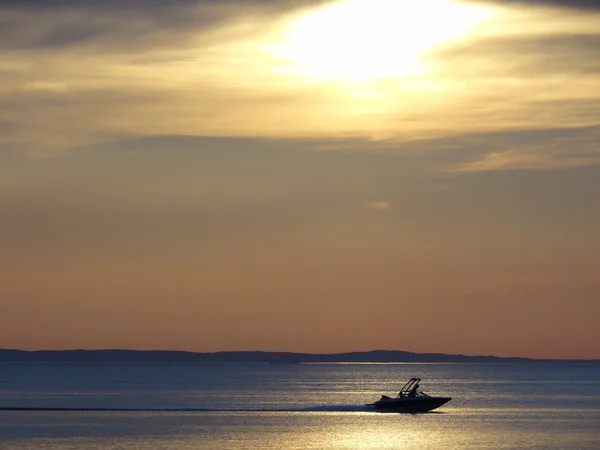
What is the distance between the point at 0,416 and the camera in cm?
15812

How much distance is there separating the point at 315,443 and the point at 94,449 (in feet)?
71.0

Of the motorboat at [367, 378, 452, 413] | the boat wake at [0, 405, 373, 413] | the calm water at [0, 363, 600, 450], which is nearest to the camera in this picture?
the calm water at [0, 363, 600, 450]

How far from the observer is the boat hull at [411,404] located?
164 meters

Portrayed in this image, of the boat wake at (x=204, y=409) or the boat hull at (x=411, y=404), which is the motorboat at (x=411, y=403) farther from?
the boat wake at (x=204, y=409)

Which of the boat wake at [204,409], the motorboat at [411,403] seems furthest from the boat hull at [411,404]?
the boat wake at [204,409]

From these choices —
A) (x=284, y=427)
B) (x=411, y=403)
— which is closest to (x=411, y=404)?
(x=411, y=403)

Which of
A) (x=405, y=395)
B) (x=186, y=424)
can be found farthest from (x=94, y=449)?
(x=405, y=395)

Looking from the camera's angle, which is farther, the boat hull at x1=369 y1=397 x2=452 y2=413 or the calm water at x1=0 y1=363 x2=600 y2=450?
the boat hull at x1=369 y1=397 x2=452 y2=413

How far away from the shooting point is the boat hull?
Answer: 164 meters

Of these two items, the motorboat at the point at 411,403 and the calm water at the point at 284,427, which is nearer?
the calm water at the point at 284,427

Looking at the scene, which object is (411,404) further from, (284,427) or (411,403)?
(284,427)

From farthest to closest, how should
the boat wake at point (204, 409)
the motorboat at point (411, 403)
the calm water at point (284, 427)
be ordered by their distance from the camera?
the boat wake at point (204, 409) < the motorboat at point (411, 403) < the calm water at point (284, 427)

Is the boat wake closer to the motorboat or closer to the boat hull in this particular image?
the boat hull

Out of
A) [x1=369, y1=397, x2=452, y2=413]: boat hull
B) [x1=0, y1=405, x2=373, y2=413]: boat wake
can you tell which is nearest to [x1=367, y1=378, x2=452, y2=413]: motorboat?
[x1=369, y1=397, x2=452, y2=413]: boat hull
